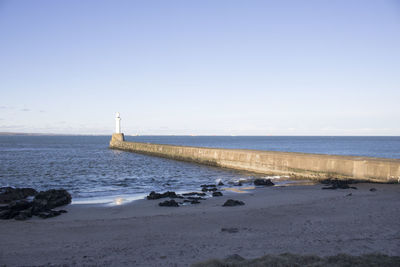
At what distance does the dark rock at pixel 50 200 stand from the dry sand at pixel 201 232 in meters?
0.54

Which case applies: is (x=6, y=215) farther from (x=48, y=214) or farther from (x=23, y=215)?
(x=48, y=214)

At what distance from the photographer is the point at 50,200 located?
9742 mm

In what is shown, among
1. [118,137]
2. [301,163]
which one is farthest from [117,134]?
[301,163]

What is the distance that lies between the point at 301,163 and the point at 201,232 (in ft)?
36.3

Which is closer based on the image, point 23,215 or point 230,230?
point 230,230

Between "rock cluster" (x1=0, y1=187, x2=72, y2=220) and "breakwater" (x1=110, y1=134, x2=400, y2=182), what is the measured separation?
423 inches

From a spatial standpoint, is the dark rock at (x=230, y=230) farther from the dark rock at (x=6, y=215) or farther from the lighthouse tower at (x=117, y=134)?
the lighthouse tower at (x=117, y=134)

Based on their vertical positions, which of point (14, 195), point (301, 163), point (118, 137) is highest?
point (118, 137)

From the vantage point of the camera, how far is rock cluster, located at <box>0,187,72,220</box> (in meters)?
8.09

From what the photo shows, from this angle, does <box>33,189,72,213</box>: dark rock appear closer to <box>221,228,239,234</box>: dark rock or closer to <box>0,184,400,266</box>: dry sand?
<box>0,184,400,266</box>: dry sand

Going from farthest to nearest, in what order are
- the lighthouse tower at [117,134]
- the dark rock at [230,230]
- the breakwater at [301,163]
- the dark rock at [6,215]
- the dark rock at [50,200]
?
the lighthouse tower at [117,134] → the breakwater at [301,163] → the dark rock at [50,200] → the dark rock at [6,215] → the dark rock at [230,230]

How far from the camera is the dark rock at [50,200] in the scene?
889 centimetres

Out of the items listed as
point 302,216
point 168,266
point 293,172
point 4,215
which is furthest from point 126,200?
point 293,172

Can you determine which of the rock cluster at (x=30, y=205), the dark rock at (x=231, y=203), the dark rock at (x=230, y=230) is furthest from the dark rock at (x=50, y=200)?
the dark rock at (x=230, y=230)
